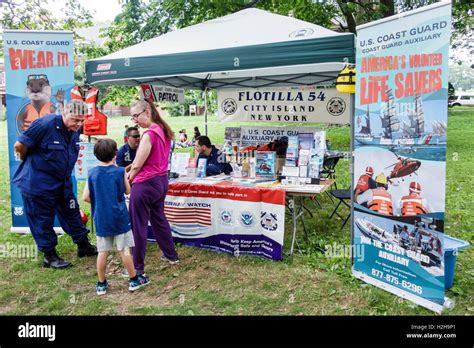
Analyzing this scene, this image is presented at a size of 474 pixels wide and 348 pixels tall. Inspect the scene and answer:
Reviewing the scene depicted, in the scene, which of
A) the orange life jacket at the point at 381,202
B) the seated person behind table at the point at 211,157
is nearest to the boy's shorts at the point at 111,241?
the seated person behind table at the point at 211,157

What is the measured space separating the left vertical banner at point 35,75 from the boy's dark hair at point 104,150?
2081 millimetres

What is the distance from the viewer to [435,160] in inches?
112

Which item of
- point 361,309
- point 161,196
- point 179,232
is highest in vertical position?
point 161,196

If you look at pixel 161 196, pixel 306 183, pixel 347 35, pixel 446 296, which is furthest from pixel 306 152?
pixel 446 296

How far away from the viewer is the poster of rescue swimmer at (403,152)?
2820 millimetres

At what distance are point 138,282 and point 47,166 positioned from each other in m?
1.49

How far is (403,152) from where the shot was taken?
308 centimetres

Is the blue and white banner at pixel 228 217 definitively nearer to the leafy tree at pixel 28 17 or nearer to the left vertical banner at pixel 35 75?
the left vertical banner at pixel 35 75

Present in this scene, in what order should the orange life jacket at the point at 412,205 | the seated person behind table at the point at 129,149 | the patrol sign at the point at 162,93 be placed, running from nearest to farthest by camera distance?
the orange life jacket at the point at 412,205 < the seated person behind table at the point at 129,149 < the patrol sign at the point at 162,93

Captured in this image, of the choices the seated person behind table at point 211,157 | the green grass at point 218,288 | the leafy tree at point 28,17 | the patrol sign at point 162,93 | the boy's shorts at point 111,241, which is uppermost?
the leafy tree at point 28,17

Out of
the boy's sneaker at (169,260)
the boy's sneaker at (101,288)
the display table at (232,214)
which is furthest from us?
the boy's sneaker at (169,260)

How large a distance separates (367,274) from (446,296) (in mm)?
632

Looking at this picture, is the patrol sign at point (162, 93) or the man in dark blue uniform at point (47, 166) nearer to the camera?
the man in dark blue uniform at point (47, 166)

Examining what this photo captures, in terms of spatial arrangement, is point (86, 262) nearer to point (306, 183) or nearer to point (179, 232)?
point (179, 232)
